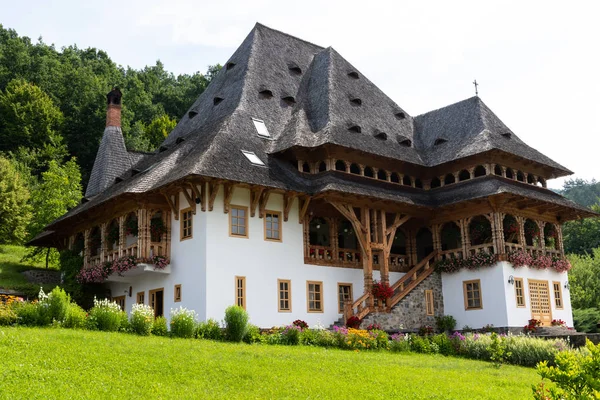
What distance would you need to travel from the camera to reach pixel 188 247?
23.3 m

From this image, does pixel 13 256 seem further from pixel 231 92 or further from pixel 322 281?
pixel 322 281

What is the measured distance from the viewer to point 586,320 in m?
32.8

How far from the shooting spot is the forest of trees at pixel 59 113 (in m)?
42.1

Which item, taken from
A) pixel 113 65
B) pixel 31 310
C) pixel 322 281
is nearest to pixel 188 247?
pixel 322 281

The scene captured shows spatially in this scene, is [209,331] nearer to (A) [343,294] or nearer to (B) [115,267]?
(B) [115,267]

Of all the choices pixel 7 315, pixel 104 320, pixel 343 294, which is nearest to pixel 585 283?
pixel 343 294

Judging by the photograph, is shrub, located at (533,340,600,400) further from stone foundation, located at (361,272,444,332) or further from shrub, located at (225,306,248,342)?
stone foundation, located at (361,272,444,332)

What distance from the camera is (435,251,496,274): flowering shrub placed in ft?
86.0

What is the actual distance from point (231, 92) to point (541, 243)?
Result: 49.9 feet

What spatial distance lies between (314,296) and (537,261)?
31.6 feet

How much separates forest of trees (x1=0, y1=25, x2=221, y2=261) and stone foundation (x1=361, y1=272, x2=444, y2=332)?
930 inches

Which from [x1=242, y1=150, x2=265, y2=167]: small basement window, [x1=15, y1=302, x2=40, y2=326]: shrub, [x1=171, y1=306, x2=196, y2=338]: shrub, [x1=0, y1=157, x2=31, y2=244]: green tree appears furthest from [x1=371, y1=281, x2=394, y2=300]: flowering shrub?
[x1=0, y1=157, x2=31, y2=244]: green tree

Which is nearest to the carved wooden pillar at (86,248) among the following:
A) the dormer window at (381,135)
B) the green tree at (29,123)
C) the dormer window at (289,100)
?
the dormer window at (289,100)

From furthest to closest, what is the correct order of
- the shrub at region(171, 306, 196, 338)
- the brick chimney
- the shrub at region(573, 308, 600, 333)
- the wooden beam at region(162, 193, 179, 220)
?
1. the brick chimney
2. the shrub at region(573, 308, 600, 333)
3. the wooden beam at region(162, 193, 179, 220)
4. the shrub at region(171, 306, 196, 338)
